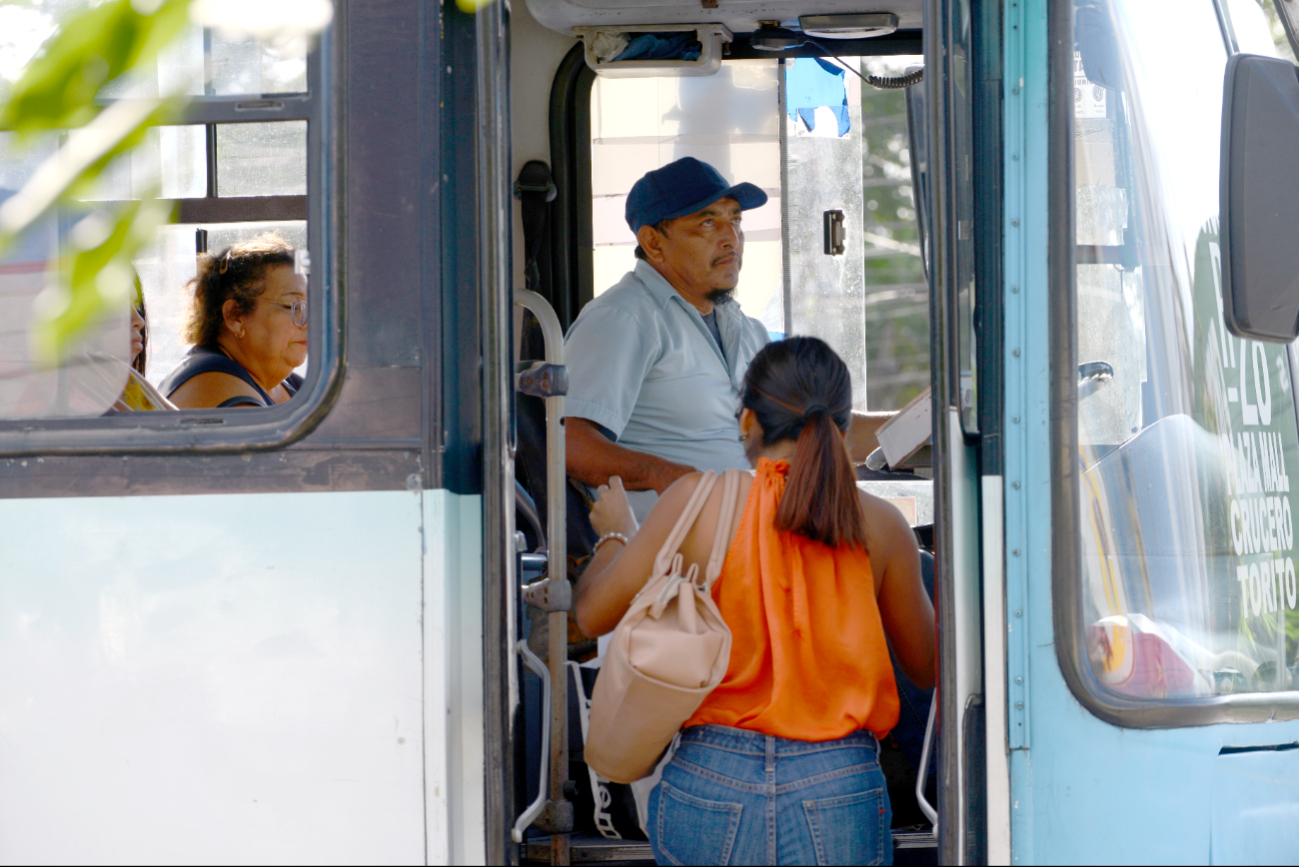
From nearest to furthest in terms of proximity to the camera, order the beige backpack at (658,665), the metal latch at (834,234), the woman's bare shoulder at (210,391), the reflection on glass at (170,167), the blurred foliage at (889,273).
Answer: the reflection on glass at (170,167)
the beige backpack at (658,665)
the woman's bare shoulder at (210,391)
the metal latch at (834,234)
the blurred foliage at (889,273)

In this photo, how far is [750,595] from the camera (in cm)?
213

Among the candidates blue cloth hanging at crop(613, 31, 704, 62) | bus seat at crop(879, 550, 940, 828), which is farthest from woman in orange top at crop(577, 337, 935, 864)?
blue cloth hanging at crop(613, 31, 704, 62)

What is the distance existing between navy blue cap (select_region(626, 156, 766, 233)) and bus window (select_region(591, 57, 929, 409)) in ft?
0.93

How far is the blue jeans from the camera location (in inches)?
79.6

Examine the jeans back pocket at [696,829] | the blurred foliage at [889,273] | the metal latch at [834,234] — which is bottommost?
the jeans back pocket at [696,829]

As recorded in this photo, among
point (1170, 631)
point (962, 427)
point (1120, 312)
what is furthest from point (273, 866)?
point (1120, 312)

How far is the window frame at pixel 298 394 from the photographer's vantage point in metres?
1.70

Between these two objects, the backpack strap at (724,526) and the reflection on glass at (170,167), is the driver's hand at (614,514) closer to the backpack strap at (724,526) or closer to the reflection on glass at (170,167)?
the backpack strap at (724,526)

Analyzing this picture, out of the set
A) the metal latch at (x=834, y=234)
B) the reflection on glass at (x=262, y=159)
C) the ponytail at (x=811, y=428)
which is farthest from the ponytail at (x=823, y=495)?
the metal latch at (x=834, y=234)

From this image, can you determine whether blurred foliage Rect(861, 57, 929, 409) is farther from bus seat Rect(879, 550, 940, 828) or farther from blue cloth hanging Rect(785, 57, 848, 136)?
bus seat Rect(879, 550, 940, 828)

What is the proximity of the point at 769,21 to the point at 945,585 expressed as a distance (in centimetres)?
211

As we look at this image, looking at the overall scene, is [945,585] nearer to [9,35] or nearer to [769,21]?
[9,35]

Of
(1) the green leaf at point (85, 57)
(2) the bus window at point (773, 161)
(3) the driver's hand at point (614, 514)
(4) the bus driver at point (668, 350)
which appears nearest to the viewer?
(1) the green leaf at point (85, 57)

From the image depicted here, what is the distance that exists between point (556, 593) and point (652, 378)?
43.1 inches
